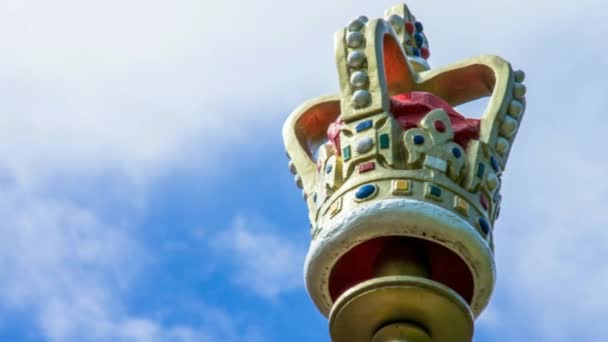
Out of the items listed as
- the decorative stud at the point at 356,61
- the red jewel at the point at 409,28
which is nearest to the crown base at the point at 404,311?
the decorative stud at the point at 356,61

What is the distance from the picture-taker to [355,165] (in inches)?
316

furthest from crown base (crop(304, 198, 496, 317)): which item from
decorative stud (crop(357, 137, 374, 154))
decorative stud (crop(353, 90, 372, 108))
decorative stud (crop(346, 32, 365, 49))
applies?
decorative stud (crop(346, 32, 365, 49))

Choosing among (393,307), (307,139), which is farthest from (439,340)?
(307,139)

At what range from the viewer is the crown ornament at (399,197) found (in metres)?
7.66

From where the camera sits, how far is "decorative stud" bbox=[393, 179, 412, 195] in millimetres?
7816

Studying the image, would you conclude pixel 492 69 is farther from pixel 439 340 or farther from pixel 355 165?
pixel 439 340

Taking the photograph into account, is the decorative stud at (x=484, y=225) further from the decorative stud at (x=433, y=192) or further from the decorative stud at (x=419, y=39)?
the decorative stud at (x=419, y=39)

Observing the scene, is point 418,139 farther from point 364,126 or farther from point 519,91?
point 519,91

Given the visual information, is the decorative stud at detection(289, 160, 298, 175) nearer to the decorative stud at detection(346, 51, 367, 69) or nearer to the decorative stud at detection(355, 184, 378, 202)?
the decorative stud at detection(346, 51, 367, 69)

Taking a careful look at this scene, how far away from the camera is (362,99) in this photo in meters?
8.22

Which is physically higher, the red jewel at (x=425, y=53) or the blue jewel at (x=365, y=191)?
the red jewel at (x=425, y=53)

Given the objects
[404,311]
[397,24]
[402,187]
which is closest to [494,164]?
[402,187]

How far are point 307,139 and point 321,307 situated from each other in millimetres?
1108

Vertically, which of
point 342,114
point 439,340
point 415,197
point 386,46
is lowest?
point 439,340
